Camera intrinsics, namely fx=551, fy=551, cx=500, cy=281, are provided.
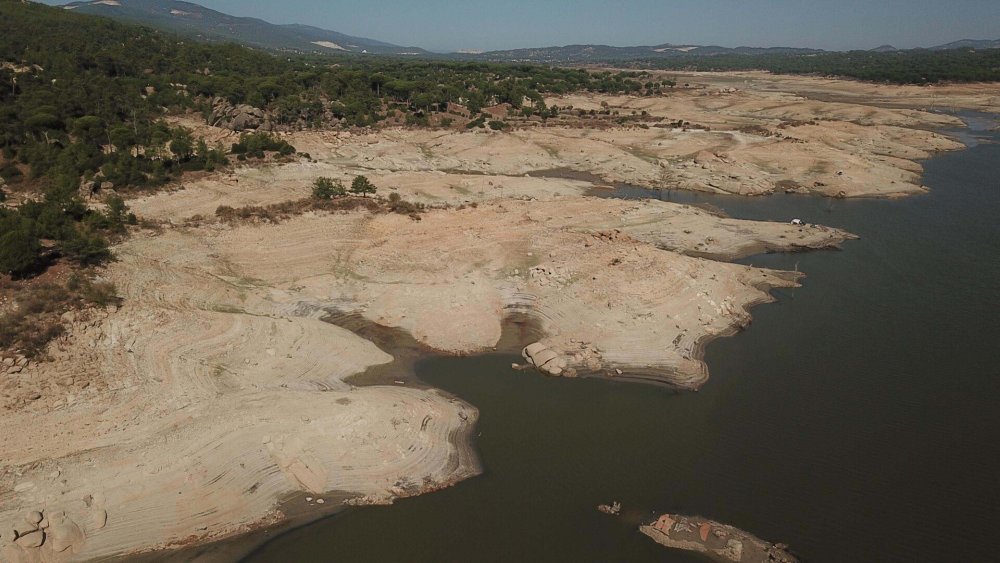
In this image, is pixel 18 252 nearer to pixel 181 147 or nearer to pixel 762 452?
pixel 181 147

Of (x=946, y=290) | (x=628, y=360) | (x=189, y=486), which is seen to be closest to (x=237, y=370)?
(x=189, y=486)

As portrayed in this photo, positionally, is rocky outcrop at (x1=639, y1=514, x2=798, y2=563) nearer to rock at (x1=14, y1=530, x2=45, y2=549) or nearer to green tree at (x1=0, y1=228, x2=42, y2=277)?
rock at (x1=14, y1=530, x2=45, y2=549)

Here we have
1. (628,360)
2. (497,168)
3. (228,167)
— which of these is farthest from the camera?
(497,168)

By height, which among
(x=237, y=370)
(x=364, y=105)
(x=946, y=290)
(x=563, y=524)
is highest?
(x=364, y=105)

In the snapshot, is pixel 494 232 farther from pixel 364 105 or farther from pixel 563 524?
pixel 364 105

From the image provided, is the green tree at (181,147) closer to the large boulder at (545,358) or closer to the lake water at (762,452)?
the lake water at (762,452)
